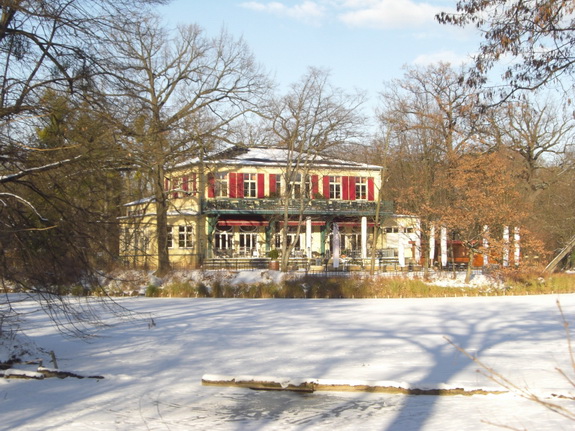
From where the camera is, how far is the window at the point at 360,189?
4350cm

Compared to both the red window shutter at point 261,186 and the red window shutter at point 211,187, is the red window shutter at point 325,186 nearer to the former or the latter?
the red window shutter at point 261,186

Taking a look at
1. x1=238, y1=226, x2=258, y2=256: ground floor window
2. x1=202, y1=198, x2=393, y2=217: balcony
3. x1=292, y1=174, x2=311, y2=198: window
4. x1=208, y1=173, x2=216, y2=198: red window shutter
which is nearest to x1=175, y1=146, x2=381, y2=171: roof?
x1=292, y1=174, x2=311, y2=198: window

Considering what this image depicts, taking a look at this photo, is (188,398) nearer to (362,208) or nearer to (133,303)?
(133,303)

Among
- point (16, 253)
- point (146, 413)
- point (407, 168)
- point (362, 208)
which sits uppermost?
point (407, 168)

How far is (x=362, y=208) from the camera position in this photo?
41094mm

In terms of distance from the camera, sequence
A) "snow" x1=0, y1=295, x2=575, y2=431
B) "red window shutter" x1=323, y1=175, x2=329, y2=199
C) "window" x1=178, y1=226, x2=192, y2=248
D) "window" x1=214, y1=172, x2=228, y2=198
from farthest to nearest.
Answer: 1. "red window shutter" x1=323, y1=175, x2=329, y2=199
2. "window" x1=178, y1=226, x2=192, y2=248
3. "window" x1=214, y1=172, x2=228, y2=198
4. "snow" x1=0, y1=295, x2=575, y2=431

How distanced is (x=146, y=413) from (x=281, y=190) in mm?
33944

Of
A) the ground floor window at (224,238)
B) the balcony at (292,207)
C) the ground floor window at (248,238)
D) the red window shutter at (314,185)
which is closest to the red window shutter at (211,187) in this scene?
the balcony at (292,207)

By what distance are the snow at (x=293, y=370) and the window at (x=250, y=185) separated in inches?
1020

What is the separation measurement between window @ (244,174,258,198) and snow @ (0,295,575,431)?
85.0 ft

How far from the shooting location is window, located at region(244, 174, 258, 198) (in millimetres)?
41562

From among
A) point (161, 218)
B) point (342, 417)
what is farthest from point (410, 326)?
point (161, 218)

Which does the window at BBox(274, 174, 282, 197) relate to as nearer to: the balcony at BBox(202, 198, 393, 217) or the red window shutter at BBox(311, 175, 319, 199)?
the balcony at BBox(202, 198, 393, 217)

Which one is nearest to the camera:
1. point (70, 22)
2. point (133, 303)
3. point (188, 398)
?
point (188, 398)
